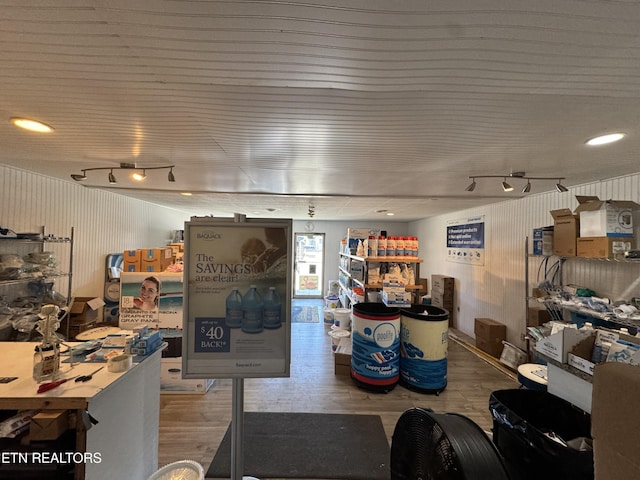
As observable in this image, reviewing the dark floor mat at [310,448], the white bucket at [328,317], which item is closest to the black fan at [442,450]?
the dark floor mat at [310,448]

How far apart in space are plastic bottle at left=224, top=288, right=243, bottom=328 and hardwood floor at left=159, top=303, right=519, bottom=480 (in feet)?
5.48

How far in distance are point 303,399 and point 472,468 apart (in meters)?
2.53

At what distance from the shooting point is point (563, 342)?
4.83 feet

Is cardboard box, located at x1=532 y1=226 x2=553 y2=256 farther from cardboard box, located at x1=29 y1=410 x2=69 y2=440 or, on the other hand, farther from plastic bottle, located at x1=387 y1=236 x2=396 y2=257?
cardboard box, located at x1=29 y1=410 x2=69 y2=440

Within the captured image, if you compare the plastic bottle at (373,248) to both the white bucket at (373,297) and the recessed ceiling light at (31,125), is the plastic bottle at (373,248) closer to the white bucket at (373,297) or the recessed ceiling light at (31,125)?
the white bucket at (373,297)

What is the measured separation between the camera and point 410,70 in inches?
45.9

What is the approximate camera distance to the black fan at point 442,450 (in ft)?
2.79

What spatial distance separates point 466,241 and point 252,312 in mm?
5358

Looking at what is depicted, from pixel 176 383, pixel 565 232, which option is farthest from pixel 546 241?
pixel 176 383

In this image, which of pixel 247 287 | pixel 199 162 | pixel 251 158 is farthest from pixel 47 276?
pixel 247 287

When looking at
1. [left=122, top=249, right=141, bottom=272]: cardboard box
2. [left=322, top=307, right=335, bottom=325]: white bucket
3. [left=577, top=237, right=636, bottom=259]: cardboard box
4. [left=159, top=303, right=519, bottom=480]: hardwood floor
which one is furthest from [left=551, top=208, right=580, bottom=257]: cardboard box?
[left=122, top=249, right=141, bottom=272]: cardboard box

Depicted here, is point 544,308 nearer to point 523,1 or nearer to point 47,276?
point 523,1

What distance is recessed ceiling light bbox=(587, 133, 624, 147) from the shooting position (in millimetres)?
1784

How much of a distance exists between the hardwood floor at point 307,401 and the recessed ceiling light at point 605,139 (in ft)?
8.50
